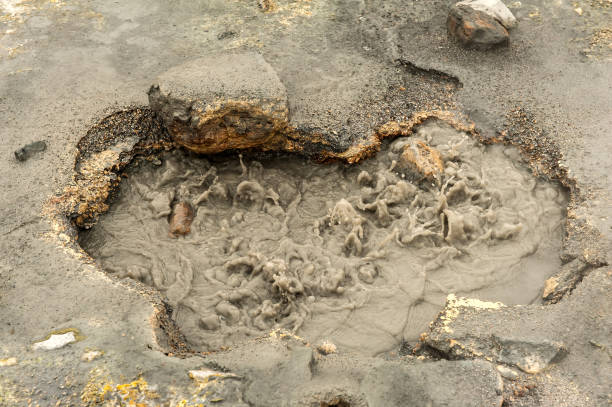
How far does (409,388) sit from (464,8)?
3878 mm

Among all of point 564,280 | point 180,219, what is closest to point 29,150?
point 180,219

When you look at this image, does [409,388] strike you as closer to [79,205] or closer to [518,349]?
[518,349]

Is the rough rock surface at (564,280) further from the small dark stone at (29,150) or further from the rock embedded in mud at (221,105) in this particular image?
the small dark stone at (29,150)

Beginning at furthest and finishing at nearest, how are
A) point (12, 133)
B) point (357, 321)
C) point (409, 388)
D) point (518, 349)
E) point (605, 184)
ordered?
point (12, 133) → point (605, 184) → point (357, 321) → point (518, 349) → point (409, 388)

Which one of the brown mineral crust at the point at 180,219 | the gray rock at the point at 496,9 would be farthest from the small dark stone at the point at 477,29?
the brown mineral crust at the point at 180,219

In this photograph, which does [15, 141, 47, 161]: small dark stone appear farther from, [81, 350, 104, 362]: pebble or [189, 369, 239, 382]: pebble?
[189, 369, 239, 382]: pebble

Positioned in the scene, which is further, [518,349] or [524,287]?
[524,287]

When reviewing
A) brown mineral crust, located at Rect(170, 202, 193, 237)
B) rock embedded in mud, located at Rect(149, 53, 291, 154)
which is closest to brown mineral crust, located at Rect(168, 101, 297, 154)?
rock embedded in mud, located at Rect(149, 53, 291, 154)

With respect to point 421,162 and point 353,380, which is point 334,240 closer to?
point 421,162

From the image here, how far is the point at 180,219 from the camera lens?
4.25m

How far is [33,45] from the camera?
17.1 ft

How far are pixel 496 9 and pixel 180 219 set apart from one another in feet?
11.9

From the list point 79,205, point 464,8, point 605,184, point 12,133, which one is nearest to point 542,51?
point 464,8

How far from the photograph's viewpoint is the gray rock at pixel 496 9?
5.25 m
